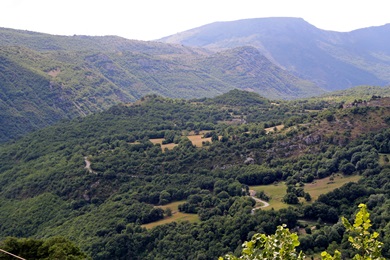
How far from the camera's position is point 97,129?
176750 millimetres

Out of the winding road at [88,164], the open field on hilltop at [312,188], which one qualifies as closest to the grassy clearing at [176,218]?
the open field on hilltop at [312,188]

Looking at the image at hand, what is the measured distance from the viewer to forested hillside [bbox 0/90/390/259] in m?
89.6

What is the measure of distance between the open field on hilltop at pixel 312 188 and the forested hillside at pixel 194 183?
683 mm

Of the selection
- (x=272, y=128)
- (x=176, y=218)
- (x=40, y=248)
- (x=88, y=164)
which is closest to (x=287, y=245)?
(x=40, y=248)

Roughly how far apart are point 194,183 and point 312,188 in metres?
28.9

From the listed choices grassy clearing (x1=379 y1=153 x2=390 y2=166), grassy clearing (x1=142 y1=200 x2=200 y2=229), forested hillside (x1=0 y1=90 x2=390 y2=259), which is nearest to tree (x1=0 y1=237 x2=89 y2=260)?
forested hillside (x1=0 y1=90 x2=390 y2=259)

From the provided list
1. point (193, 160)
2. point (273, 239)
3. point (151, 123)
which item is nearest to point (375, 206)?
point (193, 160)

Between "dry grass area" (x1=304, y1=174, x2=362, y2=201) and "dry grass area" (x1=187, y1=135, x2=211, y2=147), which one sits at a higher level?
"dry grass area" (x1=187, y1=135, x2=211, y2=147)

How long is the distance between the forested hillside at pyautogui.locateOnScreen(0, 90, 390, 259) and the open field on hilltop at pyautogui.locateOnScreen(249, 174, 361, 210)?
0.68 metres

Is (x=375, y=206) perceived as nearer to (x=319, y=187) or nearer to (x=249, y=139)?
(x=319, y=187)

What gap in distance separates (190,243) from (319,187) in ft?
113

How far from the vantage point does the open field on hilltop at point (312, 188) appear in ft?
334

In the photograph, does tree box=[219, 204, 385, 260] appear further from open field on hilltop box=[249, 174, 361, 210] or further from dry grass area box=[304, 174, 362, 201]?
dry grass area box=[304, 174, 362, 201]

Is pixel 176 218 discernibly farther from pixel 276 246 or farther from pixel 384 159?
pixel 276 246
